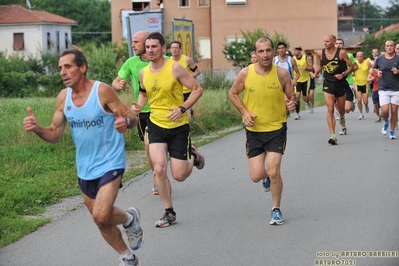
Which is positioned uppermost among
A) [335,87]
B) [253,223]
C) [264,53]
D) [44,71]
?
[264,53]

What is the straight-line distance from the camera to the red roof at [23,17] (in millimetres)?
82062

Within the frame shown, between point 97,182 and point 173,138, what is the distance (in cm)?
233

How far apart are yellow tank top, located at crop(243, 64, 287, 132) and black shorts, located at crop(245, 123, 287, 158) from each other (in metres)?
0.05

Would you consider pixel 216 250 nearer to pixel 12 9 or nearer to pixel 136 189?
pixel 136 189

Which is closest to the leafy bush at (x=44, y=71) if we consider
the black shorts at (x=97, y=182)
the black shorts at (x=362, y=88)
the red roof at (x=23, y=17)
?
the red roof at (x=23, y=17)

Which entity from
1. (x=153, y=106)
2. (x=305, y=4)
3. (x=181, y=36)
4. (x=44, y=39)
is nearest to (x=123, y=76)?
(x=153, y=106)

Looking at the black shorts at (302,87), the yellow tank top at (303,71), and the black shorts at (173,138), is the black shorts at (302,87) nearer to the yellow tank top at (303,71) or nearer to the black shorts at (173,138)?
the yellow tank top at (303,71)

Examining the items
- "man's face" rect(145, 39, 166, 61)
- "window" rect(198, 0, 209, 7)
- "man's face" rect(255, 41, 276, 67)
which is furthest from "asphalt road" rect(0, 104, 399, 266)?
"window" rect(198, 0, 209, 7)

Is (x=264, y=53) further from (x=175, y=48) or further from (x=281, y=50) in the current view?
(x=281, y=50)

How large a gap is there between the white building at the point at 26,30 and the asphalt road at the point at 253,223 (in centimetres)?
7156

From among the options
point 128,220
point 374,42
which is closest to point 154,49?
point 128,220

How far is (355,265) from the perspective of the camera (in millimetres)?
6469

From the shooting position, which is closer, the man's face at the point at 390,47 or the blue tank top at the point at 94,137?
the blue tank top at the point at 94,137

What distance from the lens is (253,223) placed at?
836cm
